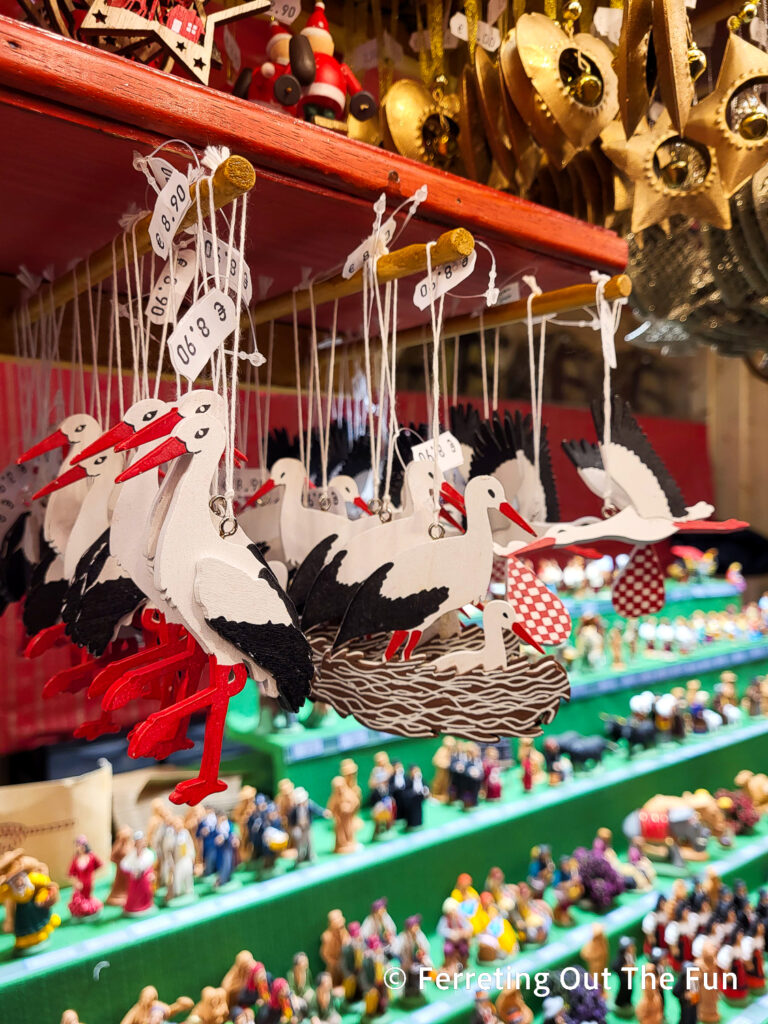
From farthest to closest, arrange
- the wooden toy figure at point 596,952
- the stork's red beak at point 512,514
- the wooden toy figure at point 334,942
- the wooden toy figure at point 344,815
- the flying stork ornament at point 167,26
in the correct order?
the wooden toy figure at point 596,952, the wooden toy figure at point 344,815, the wooden toy figure at point 334,942, the stork's red beak at point 512,514, the flying stork ornament at point 167,26

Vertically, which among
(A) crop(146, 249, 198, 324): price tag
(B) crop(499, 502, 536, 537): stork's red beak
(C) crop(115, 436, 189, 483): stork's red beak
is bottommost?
(B) crop(499, 502, 536, 537): stork's red beak

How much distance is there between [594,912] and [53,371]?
141 centimetres

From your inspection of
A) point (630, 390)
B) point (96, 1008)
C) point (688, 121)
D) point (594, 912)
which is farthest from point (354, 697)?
point (630, 390)

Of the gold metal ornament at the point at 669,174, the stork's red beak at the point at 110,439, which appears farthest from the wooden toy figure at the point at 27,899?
the gold metal ornament at the point at 669,174

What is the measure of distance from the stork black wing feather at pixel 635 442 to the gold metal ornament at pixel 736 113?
1.04ft

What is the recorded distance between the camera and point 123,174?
72 cm

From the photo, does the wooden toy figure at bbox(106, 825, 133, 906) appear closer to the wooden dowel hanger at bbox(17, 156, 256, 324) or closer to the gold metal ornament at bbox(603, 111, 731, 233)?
the wooden dowel hanger at bbox(17, 156, 256, 324)

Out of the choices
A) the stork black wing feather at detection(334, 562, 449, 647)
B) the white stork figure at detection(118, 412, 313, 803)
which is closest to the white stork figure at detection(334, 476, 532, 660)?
the stork black wing feather at detection(334, 562, 449, 647)

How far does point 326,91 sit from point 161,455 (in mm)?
559

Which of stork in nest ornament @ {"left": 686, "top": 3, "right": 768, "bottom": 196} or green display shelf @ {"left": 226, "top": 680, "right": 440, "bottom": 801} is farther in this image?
green display shelf @ {"left": 226, "top": 680, "right": 440, "bottom": 801}

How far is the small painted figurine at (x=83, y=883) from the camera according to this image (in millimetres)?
1089

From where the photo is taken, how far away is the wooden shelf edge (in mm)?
599

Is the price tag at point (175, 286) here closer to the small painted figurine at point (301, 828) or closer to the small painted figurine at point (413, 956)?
the small painted figurine at point (301, 828)

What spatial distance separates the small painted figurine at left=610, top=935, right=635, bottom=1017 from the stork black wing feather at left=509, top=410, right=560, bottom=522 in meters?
0.90
